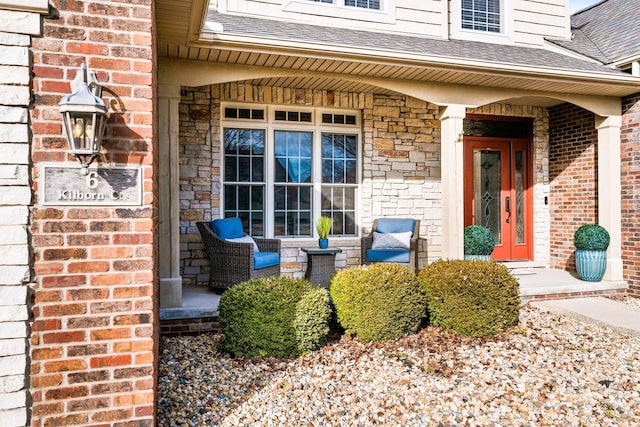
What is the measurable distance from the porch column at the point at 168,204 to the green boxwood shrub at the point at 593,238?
5.26 metres

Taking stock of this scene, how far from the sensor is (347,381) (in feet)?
10.6

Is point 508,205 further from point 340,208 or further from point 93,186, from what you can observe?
point 93,186

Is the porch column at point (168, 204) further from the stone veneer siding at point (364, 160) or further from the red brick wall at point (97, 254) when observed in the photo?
the red brick wall at point (97, 254)

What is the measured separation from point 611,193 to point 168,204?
5.76 m

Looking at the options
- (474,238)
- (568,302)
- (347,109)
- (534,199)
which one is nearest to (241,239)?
(347,109)

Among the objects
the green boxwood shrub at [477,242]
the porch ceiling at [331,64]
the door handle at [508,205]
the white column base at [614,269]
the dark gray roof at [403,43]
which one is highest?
the dark gray roof at [403,43]

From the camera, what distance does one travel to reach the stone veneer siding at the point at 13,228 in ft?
6.54

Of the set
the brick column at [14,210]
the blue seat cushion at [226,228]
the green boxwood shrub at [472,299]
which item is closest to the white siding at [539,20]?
the green boxwood shrub at [472,299]

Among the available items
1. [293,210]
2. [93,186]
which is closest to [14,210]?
[93,186]

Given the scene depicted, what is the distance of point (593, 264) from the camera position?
6188mm

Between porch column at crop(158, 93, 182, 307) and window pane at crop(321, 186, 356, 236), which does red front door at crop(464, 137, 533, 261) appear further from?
porch column at crop(158, 93, 182, 307)

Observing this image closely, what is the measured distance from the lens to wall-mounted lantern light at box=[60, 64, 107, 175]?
198 cm

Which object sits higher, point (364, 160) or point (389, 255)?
point (364, 160)

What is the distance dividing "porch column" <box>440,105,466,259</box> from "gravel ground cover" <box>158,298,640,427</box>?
1.56 meters
